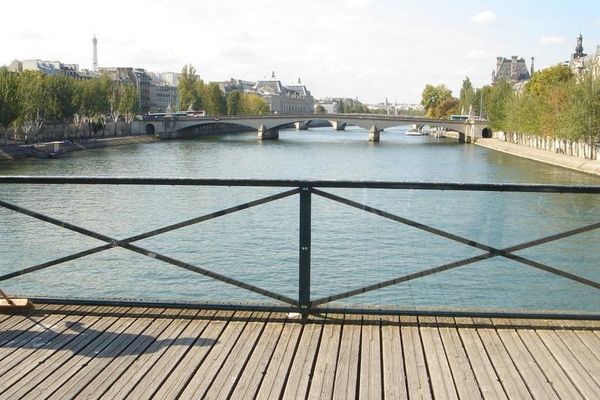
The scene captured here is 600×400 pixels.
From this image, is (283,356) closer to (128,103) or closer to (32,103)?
(32,103)

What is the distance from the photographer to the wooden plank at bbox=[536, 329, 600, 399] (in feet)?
13.8

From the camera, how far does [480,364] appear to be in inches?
181

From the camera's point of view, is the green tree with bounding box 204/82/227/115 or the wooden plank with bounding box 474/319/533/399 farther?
the green tree with bounding box 204/82/227/115

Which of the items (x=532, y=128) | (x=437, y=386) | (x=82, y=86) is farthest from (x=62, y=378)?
(x=82, y=86)

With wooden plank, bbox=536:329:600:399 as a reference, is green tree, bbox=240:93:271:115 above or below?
above

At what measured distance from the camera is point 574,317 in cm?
540

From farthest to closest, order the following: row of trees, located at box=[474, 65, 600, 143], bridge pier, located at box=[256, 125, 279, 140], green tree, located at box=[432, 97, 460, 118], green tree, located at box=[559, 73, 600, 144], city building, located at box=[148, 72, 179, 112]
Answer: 1. city building, located at box=[148, 72, 179, 112]
2. green tree, located at box=[432, 97, 460, 118]
3. bridge pier, located at box=[256, 125, 279, 140]
4. row of trees, located at box=[474, 65, 600, 143]
5. green tree, located at box=[559, 73, 600, 144]

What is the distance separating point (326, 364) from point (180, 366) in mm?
946

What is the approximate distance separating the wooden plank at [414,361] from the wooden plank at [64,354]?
6.90 feet

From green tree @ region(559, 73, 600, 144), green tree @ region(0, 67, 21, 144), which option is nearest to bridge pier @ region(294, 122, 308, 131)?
green tree @ region(0, 67, 21, 144)

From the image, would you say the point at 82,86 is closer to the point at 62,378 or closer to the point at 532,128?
the point at 532,128

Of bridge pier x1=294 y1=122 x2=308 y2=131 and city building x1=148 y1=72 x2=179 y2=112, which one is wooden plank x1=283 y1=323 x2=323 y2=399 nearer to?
city building x1=148 y1=72 x2=179 y2=112

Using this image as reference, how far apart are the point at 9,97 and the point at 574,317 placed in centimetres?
5980

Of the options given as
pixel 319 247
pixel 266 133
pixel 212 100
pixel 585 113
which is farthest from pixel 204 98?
pixel 319 247
